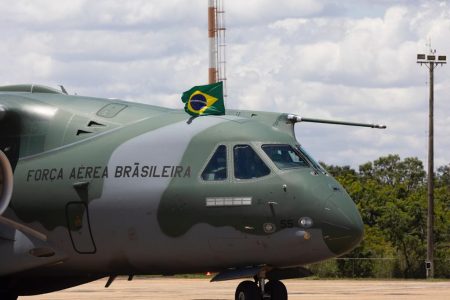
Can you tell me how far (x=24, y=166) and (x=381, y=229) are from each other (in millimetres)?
43583

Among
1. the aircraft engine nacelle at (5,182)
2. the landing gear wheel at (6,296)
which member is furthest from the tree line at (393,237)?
the aircraft engine nacelle at (5,182)

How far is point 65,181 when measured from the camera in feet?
71.5

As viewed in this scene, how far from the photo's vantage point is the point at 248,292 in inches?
803

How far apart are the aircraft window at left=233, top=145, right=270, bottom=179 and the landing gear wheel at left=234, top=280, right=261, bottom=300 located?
1665 mm

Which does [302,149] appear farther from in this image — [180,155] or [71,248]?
[71,248]

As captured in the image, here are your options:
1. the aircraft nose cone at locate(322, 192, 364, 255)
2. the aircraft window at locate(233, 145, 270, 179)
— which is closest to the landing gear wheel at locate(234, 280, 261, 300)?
the aircraft nose cone at locate(322, 192, 364, 255)

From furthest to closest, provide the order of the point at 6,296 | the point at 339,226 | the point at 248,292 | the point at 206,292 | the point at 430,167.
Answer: the point at 430,167
the point at 206,292
the point at 6,296
the point at 248,292
the point at 339,226

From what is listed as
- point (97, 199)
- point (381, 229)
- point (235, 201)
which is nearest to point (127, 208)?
point (97, 199)

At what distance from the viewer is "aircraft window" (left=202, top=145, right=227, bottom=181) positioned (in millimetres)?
20750

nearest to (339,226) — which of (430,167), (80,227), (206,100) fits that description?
(206,100)

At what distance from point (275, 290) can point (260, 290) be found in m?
0.35

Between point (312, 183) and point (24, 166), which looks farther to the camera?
point (24, 166)

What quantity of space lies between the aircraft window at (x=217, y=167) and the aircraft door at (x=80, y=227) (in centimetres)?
215

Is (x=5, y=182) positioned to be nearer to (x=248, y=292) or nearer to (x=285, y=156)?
(x=248, y=292)
